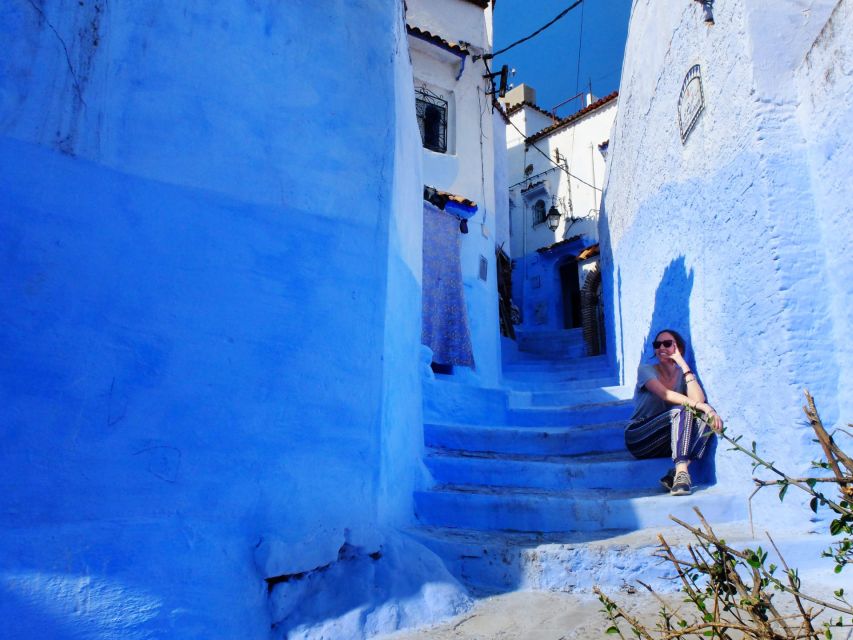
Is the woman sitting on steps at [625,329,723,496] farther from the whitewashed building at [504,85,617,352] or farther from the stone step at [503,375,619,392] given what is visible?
the whitewashed building at [504,85,617,352]

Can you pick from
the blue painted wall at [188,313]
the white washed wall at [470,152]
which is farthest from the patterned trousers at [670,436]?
the white washed wall at [470,152]

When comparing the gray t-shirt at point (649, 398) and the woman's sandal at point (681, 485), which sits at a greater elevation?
the gray t-shirt at point (649, 398)

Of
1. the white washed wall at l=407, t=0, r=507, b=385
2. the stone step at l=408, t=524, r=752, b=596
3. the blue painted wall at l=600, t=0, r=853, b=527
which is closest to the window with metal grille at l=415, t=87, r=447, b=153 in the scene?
the white washed wall at l=407, t=0, r=507, b=385

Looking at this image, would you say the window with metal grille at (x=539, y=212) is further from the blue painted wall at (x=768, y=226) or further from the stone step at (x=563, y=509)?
the stone step at (x=563, y=509)

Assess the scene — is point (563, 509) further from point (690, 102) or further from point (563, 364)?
point (563, 364)

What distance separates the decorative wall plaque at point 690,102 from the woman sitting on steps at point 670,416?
147 centimetres

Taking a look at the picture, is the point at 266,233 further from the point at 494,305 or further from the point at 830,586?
the point at 494,305

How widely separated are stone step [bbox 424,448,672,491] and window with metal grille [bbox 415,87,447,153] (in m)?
7.01

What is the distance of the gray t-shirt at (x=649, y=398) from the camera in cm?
396

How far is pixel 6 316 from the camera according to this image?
2.27 metres

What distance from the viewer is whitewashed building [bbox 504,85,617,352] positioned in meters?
17.4

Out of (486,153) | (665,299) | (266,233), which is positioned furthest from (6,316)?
(486,153)

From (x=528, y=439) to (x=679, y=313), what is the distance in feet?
4.80

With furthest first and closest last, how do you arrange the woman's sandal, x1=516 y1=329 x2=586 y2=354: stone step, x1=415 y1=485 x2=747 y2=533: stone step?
x1=516 y1=329 x2=586 y2=354: stone step → the woman's sandal → x1=415 y1=485 x2=747 y2=533: stone step
